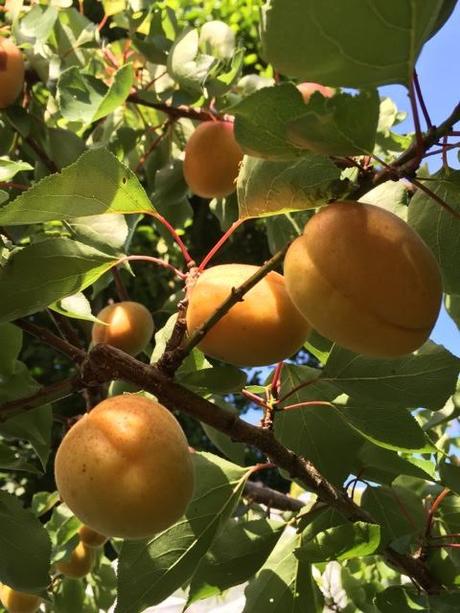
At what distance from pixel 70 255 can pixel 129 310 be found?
1.27ft

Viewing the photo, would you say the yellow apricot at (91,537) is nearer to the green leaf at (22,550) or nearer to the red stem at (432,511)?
the green leaf at (22,550)

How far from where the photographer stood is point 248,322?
551mm

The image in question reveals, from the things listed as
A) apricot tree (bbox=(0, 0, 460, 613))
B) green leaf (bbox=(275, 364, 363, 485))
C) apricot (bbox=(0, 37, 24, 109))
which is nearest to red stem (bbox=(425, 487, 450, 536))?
apricot tree (bbox=(0, 0, 460, 613))

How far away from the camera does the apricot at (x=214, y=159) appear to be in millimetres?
1006

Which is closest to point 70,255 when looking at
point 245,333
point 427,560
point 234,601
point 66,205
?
point 66,205

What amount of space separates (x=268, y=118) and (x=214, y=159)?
56cm

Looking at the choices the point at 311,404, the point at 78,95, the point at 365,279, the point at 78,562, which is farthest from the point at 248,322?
the point at 78,562

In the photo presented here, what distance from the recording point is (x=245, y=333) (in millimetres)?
553

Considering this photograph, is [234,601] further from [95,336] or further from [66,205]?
[66,205]

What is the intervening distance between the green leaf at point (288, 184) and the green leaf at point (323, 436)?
272 millimetres

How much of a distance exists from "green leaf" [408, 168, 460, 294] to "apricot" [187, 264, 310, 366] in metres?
0.15

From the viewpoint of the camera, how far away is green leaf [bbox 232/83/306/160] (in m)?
0.45

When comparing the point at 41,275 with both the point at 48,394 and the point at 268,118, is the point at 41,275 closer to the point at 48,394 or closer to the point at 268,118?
the point at 48,394

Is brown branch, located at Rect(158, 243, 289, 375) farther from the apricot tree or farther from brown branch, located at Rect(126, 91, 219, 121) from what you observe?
brown branch, located at Rect(126, 91, 219, 121)
